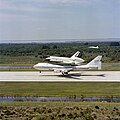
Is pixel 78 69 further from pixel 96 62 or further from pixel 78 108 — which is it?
pixel 78 108

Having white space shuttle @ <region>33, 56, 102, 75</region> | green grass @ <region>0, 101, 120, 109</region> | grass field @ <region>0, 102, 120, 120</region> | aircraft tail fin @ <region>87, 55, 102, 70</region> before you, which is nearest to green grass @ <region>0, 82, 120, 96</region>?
green grass @ <region>0, 101, 120, 109</region>

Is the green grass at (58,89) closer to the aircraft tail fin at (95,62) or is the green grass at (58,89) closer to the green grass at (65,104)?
the green grass at (65,104)

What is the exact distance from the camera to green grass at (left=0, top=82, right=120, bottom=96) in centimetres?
4916

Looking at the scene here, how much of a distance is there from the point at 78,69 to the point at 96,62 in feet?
14.0

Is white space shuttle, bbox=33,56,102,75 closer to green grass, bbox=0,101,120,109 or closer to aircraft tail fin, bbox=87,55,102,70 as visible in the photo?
aircraft tail fin, bbox=87,55,102,70

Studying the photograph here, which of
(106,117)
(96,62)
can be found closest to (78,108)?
(106,117)

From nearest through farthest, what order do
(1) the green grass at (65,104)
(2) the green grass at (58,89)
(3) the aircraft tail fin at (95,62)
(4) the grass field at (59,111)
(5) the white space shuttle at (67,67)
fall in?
(4) the grass field at (59,111) → (1) the green grass at (65,104) → (2) the green grass at (58,89) → (5) the white space shuttle at (67,67) → (3) the aircraft tail fin at (95,62)

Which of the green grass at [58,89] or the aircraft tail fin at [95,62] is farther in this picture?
the aircraft tail fin at [95,62]

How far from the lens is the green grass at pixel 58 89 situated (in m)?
49.2

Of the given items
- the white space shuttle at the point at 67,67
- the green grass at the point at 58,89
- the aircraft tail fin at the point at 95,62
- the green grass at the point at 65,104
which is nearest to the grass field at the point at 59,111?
the green grass at the point at 65,104

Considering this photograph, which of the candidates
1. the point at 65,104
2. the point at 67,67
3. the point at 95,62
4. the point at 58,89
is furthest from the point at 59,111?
the point at 95,62

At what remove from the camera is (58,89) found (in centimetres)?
5225

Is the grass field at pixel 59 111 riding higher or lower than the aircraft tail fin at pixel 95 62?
lower

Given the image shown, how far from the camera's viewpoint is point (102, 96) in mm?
47062
